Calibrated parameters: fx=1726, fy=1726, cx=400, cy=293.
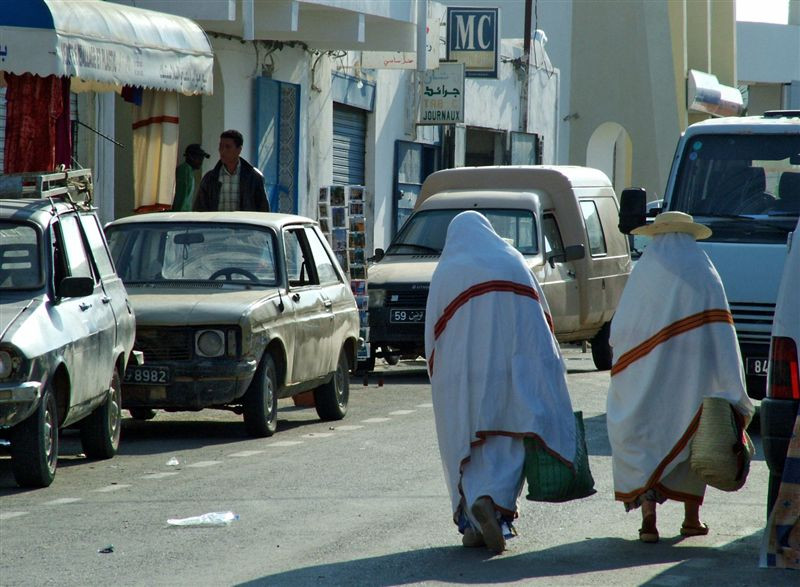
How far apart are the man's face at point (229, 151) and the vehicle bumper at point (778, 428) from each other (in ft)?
32.8

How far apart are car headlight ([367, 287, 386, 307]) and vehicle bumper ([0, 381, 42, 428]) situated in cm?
888

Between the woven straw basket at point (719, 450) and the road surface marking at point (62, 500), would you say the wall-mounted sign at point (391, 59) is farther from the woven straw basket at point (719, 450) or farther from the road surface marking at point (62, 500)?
the woven straw basket at point (719, 450)

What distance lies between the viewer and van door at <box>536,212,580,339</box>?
63.0 ft

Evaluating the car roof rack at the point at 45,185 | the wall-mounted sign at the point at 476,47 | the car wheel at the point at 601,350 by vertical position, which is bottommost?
the car wheel at the point at 601,350

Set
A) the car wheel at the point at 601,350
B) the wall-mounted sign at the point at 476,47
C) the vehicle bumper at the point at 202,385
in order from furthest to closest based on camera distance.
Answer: the wall-mounted sign at the point at 476,47 → the car wheel at the point at 601,350 → the vehicle bumper at the point at 202,385

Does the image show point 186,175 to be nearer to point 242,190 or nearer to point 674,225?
point 242,190

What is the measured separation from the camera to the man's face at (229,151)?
16766 millimetres

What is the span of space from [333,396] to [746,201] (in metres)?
3.83

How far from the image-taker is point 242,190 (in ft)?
55.6

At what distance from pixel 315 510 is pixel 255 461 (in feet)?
7.86

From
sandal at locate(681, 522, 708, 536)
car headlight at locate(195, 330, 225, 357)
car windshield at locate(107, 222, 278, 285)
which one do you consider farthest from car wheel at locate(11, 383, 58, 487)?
sandal at locate(681, 522, 708, 536)

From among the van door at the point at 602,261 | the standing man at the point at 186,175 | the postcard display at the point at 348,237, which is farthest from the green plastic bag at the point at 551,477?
the van door at the point at 602,261

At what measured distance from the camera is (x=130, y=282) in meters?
13.8

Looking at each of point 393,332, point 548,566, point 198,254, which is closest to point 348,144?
point 393,332
